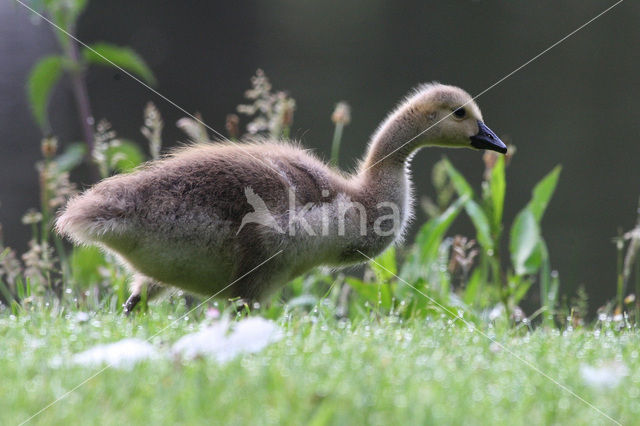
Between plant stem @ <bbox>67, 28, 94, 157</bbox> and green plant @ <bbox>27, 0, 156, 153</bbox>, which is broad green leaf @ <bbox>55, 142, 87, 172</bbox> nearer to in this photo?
plant stem @ <bbox>67, 28, 94, 157</bbox>

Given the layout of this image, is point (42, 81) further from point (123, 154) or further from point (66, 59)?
point (123, 154)

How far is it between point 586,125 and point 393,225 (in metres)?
8.46

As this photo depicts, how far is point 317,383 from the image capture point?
95.0 inches

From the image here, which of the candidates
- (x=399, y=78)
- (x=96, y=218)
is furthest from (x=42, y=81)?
(x=399, y=78)

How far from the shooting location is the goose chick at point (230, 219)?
11.4 feet

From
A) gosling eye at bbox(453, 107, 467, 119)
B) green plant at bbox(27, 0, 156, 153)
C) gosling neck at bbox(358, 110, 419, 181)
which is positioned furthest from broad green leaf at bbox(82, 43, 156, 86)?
gosling eye at bbox(453, 107, 467, 119)

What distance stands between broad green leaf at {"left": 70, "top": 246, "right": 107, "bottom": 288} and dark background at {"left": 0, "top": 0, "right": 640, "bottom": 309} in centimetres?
327

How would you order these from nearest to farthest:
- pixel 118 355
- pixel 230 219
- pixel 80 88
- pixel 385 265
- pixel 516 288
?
pixel 118 355 < pixel 230 219 < pixel 385 265 < pixel 516 288 < pixel 80 88

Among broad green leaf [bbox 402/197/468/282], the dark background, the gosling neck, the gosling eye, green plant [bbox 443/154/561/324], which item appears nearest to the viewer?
the gosling neck

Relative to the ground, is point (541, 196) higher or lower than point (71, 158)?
lower

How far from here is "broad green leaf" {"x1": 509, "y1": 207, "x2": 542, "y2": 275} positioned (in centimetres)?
494

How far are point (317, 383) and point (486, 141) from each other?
2348mm

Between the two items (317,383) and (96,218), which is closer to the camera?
(317,383)

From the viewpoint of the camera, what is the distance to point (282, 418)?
85.4 inches
